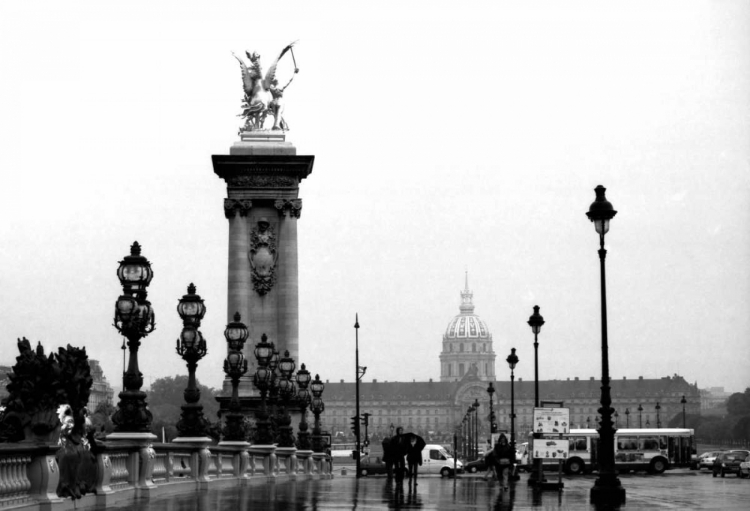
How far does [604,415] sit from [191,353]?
36.6 feet

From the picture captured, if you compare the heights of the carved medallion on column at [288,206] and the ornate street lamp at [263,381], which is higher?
the carved medallion on column at [288,206]

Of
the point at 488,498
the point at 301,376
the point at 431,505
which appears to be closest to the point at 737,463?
the point at 301,376

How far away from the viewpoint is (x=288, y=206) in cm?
7600

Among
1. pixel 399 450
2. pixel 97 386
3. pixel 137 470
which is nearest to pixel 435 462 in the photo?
pixel 399 450

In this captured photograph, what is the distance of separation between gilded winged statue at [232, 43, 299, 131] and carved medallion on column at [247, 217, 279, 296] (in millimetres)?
6705

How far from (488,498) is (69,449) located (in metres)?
14.1

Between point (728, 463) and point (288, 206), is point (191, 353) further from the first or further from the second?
point (728, 463)

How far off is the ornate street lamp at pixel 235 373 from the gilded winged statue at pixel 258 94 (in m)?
35.6

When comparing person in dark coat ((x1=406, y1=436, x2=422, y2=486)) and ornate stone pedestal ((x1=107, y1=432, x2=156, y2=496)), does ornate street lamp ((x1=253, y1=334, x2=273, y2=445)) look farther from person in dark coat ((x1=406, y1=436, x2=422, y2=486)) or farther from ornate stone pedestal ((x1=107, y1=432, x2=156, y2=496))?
ornate stone pedestal ((x1=107, y1=432, x2=156, y2=496))

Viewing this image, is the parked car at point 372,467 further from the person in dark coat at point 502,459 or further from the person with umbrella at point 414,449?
the person with umbrella at point 414,449

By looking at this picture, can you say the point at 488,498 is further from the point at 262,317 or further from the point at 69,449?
the point at 262,317

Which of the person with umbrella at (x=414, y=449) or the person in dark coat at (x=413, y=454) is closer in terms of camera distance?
the person in dark coat at (x=413, y=454)

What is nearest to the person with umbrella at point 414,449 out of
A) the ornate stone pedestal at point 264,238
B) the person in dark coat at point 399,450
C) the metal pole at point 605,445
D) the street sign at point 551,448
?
the person in dark coat at point 399,450

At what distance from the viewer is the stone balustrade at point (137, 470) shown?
2069 centimetres
